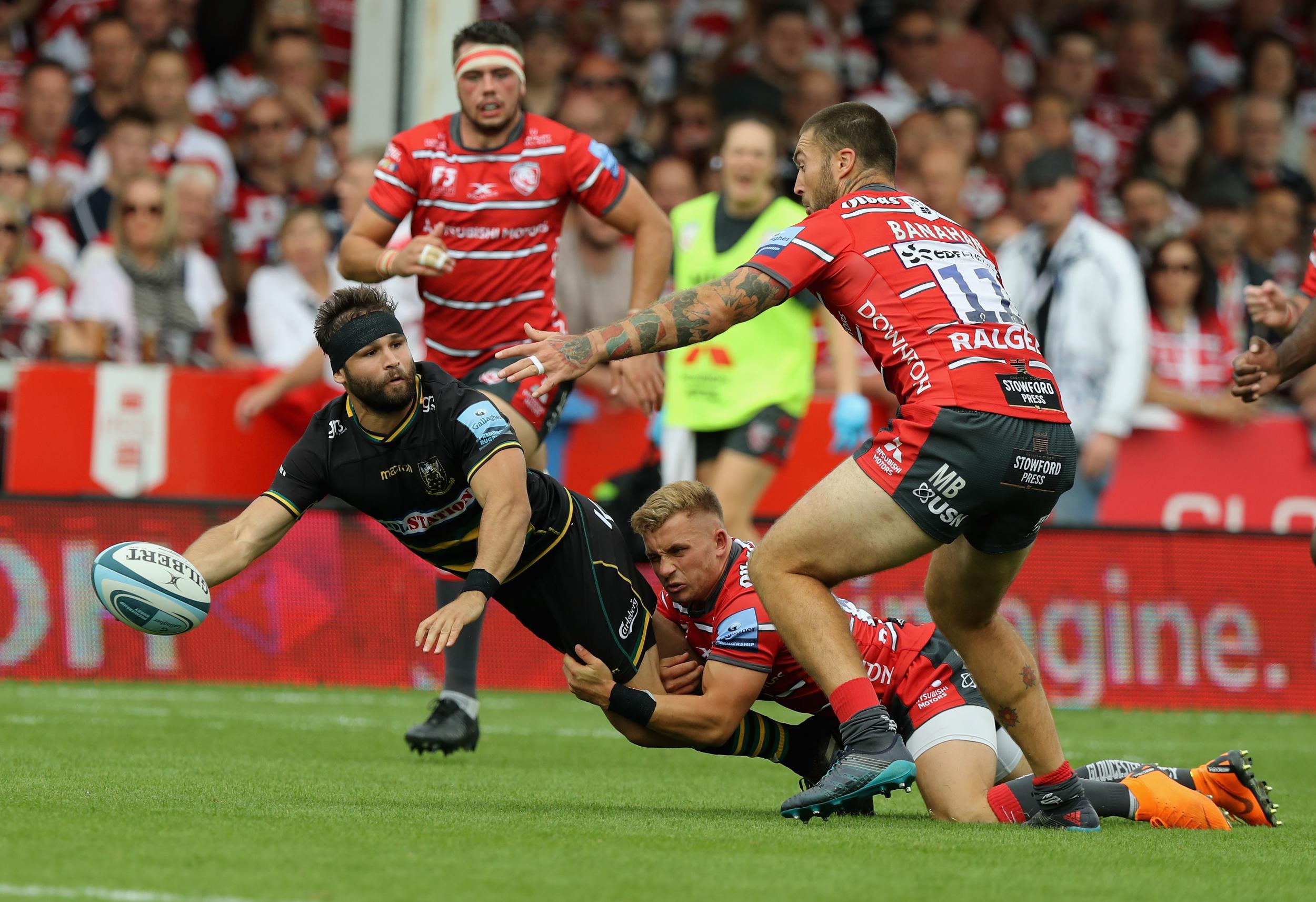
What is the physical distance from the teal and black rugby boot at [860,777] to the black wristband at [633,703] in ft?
2.30

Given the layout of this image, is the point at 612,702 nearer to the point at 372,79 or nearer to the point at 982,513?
the point at 982,513

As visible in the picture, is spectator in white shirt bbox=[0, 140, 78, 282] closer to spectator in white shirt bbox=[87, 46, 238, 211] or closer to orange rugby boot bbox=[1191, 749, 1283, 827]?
spectator in white shirt bbox=[87, 46, 238, 211]

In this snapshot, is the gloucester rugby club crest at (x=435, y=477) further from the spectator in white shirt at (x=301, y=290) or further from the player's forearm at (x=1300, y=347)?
the spectator in white shirt at (x=301, y=290)

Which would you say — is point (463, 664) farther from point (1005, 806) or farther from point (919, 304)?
point (919, 304)

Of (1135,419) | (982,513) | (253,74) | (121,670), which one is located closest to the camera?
(982,513)

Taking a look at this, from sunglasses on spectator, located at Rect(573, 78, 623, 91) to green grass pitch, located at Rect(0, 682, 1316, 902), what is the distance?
6.36m

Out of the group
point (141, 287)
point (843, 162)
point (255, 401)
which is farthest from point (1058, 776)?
point (141, 287)

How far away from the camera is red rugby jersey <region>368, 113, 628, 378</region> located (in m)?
7.75

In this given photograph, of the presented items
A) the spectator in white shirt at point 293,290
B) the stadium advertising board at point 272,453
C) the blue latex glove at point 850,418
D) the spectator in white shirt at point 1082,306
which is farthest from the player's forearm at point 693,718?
the spectator in white shirt at point 293,290

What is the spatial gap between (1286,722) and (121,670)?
6472 millimetres

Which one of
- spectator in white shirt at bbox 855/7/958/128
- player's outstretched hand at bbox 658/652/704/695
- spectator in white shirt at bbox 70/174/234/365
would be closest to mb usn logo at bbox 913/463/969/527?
player's outstretched hand at bbox 658/652/704/695

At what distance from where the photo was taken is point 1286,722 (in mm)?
9922

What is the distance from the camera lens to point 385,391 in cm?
609

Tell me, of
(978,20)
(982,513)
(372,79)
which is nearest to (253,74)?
(372,79)
